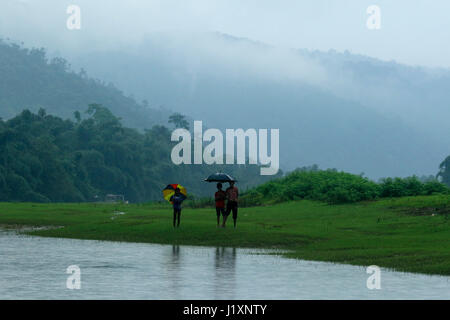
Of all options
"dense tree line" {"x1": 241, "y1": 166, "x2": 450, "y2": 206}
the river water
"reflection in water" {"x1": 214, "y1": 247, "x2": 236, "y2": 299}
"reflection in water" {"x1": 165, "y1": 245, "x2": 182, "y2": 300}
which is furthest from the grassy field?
"reflection in water" {"x1": 165, "y1": 245, "x2": 182, "y2": 300}

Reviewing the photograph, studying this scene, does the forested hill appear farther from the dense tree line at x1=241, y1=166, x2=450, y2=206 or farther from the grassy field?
→ the grassy field

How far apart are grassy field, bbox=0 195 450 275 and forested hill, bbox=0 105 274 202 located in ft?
215

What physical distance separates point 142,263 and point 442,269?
30.7ft

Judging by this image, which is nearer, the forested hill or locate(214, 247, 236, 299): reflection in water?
locate(214, 247, 236, 299): reflection in water

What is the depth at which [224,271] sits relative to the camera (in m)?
23.5

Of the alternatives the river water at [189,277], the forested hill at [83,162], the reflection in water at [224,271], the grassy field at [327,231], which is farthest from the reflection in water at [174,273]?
the forested hill at [83,162]

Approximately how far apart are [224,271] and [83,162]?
123012 mm

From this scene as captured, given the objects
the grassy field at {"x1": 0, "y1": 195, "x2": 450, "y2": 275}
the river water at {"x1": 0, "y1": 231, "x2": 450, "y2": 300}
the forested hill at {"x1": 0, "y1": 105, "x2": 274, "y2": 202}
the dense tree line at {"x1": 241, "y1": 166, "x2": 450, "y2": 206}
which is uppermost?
the forested hill at {"x1": 0, "y1": 105, "x2": 274, "y2": 202}

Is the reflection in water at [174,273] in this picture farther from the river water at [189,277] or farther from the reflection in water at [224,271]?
the reflection in water at [224,271]

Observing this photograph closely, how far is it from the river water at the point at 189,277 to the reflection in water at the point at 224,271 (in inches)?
1.0

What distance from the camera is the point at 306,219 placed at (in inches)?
1869

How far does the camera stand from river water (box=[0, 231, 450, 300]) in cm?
1875

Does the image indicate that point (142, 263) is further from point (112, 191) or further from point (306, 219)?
point (112, 191)
